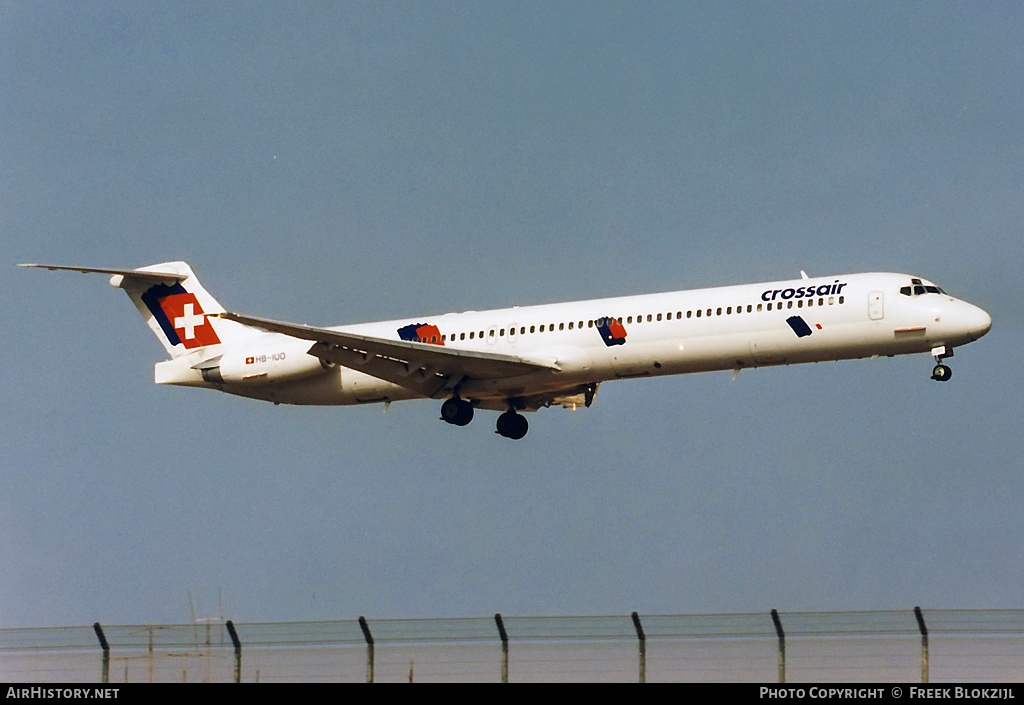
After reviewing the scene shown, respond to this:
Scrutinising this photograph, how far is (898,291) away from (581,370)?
332 inches

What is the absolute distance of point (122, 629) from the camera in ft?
76.6

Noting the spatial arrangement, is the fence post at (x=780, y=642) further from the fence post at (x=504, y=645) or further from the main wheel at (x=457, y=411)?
the main wheel at (x=457, y=411)

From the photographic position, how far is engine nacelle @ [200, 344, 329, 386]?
44.4 m

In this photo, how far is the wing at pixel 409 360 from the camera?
4116 centimetres

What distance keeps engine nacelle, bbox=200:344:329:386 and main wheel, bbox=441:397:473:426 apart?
12.0 feet

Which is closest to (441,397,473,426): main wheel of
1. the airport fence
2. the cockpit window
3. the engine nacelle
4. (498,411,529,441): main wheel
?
(498,411,529,441): main wheel

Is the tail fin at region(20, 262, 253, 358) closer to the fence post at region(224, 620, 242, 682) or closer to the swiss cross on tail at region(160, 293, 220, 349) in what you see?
the swiss cross on tail at region(160, 293, 220, 349)

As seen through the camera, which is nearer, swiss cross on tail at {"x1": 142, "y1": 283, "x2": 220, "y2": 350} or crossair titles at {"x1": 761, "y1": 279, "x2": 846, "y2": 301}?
crossair titles at {"x1": 761, "y1": 279, "x2": 846, "y2": 301}

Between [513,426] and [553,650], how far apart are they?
Result: 954 inches

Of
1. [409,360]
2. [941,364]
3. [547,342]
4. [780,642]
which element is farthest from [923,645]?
[409,360]

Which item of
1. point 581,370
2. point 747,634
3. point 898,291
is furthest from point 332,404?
point 747,634

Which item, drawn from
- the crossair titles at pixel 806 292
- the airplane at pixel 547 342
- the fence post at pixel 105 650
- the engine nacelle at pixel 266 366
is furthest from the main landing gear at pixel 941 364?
the fence post at pixel 105 650

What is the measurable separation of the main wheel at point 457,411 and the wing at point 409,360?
0.33 meters

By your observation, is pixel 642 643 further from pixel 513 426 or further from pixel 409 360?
pixel 513 426
